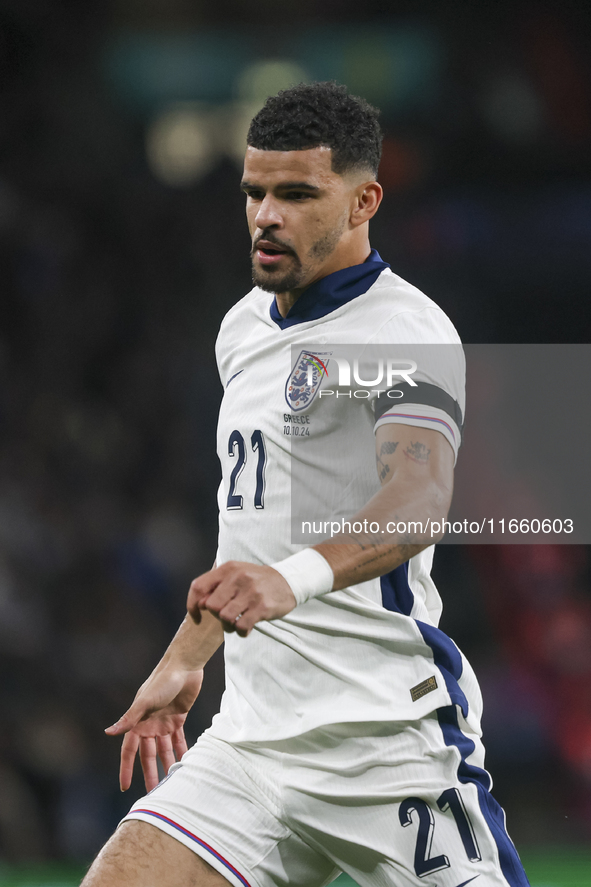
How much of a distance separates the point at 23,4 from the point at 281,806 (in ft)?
19.9

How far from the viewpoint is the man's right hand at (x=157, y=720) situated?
2.31 m

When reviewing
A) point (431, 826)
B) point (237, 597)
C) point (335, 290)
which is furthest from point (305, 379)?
point (431, 826)

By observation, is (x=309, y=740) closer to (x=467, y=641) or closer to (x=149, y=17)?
(x=467, y=641)

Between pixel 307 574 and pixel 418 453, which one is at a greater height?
pixel 418 453

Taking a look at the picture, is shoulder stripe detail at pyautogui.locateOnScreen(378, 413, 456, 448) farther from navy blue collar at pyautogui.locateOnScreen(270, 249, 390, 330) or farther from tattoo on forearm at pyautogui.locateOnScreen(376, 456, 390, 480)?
navy blue collar at pyautogui.locateOnScreen(270, 249, 390, 330)

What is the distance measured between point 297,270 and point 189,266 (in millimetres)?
4368

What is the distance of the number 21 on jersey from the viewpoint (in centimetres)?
221

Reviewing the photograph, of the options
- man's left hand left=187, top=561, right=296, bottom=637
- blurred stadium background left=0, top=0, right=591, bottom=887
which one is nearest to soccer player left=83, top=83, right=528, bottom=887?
man's left hand left=187, top=561, right=296, bottom=637

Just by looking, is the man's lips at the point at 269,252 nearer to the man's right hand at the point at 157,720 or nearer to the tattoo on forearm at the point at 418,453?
the tattoo on forearm at the point at 418,453

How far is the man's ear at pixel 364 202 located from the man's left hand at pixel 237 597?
3.67 ft

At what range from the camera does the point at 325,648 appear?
208cm

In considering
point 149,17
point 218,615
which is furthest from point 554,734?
point 149,17

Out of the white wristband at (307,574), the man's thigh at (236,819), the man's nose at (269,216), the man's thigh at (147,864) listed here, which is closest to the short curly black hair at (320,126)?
the man's nose at (269,216)

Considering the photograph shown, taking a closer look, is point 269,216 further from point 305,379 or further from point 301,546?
point 301,546
